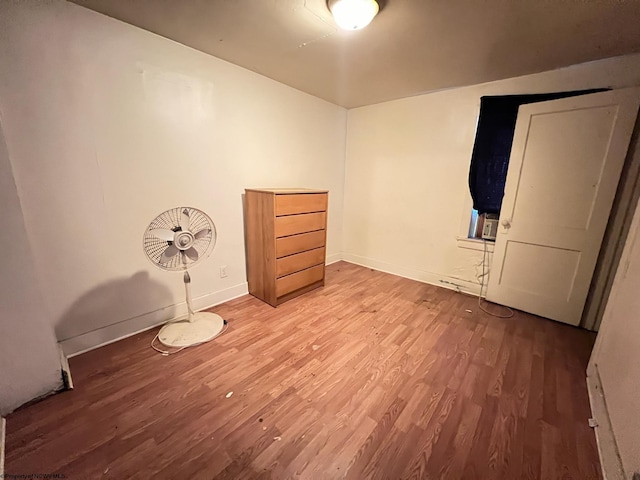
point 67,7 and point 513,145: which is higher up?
point 67,7

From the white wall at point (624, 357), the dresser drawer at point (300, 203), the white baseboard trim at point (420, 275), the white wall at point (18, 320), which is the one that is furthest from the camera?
the white baseboard trim at point (420, 275)

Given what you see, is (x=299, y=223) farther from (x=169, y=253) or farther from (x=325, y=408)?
(x=325, y=408)

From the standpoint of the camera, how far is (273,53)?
200 cm

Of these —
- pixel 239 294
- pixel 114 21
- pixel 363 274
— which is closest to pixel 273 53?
pixel 114 21

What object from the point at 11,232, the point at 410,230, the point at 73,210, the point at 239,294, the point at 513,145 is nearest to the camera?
the point at 11,232

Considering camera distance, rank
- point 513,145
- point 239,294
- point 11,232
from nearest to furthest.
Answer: point 11,232, point 513,145, point 239,294

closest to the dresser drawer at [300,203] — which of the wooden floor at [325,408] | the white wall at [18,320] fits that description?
the wooden floor at [325,408]

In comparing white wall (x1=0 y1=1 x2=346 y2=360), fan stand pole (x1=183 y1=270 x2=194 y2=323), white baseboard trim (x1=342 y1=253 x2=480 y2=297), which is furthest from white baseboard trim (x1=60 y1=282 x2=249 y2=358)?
white baseboard trim (x1=342 y1=253 x2=480 y2=297)

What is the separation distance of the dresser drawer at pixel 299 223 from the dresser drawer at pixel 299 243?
0.05 meters

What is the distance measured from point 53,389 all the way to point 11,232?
2.89ft

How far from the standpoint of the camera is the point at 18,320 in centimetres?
126

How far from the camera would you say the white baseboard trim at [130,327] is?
170 cm

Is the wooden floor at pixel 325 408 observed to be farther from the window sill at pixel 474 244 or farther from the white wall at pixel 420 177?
the white wall at pixel 420 177

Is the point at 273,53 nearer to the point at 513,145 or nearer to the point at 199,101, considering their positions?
the point at 199,101
